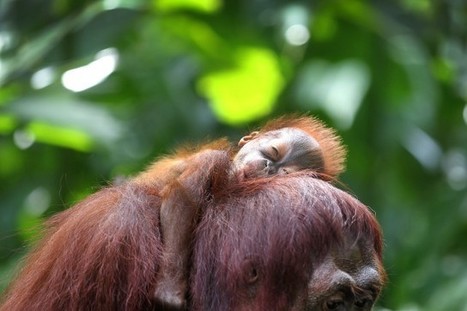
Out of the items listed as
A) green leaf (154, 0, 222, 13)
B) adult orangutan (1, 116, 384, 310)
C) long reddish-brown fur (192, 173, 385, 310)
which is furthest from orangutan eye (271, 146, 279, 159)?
green leaf (154, 0, 222, 13)

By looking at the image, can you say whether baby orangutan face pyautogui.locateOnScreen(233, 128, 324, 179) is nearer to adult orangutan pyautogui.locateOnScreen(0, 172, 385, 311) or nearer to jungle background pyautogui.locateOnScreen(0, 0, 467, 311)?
adult orangutan pyautogui.locateOnScreen(0, 172, 385, 311)

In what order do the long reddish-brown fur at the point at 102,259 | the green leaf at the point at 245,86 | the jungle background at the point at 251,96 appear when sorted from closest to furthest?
the long reddish-brown fur at the point at 102,259
the jungle background at the point at 251,96
the green leaf at the point at 245,86

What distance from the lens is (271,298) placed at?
4.04 m

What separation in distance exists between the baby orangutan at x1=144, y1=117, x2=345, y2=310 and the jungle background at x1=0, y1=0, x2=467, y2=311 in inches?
75.4

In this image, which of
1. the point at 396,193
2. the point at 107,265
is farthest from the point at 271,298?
the point at 396,193

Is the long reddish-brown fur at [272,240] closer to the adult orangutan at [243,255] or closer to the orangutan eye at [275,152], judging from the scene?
the adult orangutan at [243,255]

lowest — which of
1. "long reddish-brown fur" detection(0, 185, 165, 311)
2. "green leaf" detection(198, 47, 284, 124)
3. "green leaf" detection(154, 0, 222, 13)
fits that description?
"green leaf" detection(198, 47, 284, 124)

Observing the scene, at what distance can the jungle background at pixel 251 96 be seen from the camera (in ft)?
23.6

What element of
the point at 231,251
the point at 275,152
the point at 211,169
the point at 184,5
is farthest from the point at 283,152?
the point at 184,5

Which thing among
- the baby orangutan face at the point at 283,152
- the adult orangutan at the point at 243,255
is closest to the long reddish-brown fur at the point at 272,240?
the adult orangutan at the point at 243,255

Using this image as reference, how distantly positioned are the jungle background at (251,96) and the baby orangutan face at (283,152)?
78.6 inches

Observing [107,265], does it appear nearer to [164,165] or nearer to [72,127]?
[164,165]

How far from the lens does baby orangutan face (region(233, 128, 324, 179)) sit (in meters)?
5.00

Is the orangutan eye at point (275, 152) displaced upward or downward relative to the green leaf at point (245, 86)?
upward
